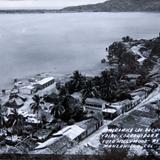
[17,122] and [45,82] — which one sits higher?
[45,82]

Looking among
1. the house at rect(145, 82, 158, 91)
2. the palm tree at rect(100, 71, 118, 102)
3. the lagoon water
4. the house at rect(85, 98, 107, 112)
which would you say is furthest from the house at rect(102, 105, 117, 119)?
the lagoon water

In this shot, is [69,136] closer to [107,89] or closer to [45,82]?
[107,89]

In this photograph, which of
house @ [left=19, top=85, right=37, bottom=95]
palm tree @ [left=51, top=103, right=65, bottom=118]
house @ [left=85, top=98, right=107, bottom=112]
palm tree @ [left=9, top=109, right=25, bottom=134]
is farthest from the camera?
house @ [left=19, top=85, right=37, bottom=95]

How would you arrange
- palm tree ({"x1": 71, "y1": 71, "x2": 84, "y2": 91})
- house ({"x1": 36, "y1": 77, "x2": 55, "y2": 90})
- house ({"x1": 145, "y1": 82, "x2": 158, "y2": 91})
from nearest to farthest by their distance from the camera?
palm tree ({"x1": 71, "y1": 71, "x2": 84, "y2": 91}) → house ({"x1": 145, "y1": 82, "x2": 158, "y2": 91}) → house ({"x1": 36, "y1": 77, "x2": 55, "y2": 90})

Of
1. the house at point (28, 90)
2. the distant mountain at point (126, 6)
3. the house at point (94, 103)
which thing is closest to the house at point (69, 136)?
the house at point (94, 103)

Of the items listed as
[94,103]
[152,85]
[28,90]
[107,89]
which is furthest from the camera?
[28,90]

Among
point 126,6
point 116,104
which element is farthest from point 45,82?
point 126,6

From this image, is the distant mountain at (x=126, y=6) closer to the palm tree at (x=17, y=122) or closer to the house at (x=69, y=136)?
the house at (x=69, y=136)

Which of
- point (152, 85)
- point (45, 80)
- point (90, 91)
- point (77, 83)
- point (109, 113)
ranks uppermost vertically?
point (77, 83)

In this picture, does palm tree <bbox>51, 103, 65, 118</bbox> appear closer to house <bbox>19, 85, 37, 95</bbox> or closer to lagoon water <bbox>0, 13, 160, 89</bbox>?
house <bbox>19, 85, 37, 95</bbox>
